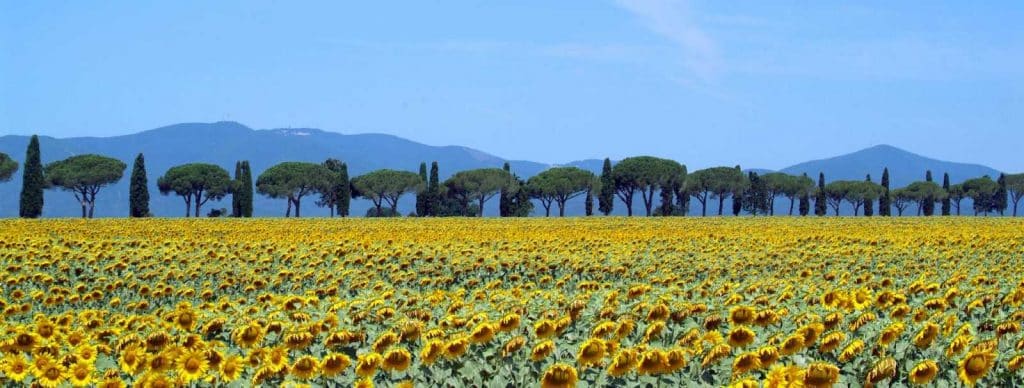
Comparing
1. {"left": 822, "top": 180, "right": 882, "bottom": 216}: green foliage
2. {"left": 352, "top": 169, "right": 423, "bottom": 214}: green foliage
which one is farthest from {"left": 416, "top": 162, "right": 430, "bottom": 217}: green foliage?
{"left": 822, "top": 180, "right": 882, "bottom": 216}: green foliage

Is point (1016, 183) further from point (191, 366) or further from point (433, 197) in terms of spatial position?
point (191, 366)

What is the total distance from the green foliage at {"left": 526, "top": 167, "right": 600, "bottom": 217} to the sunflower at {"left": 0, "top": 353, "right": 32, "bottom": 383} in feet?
322

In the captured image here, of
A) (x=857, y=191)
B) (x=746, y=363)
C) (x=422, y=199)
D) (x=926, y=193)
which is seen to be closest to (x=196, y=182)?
(x=422, y=199)

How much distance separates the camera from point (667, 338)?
23.4 feet

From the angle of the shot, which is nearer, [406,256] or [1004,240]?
[406,256]

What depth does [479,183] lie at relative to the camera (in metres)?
102

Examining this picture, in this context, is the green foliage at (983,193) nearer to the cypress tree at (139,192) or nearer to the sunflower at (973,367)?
the cypress tree at (139,192)

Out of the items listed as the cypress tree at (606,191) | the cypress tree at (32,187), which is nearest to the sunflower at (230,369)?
the cypress tree at (32,187)

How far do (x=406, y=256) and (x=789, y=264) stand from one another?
694cm

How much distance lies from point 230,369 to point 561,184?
10015cm

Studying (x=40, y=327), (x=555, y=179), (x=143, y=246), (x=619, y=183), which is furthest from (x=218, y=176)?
(x=40, y=327)

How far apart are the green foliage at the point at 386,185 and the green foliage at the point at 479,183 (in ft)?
13.8

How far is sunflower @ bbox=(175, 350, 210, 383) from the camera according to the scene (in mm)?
5215

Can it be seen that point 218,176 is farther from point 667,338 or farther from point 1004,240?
point 667,338
